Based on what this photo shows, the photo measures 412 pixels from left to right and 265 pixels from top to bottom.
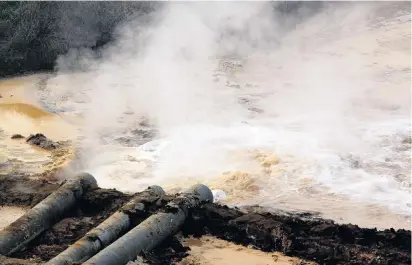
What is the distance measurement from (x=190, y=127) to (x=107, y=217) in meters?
4.08

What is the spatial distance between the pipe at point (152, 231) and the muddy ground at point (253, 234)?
0.41ft

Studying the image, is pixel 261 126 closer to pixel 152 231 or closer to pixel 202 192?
pixel 202 192

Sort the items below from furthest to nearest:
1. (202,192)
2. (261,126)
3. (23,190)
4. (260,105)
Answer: (260,105) → (261,126) → (23,190) → (202,192)

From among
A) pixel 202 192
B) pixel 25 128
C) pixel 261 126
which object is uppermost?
pixel 261 126

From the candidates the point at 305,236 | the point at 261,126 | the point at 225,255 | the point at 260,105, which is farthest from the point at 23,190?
the point at 260,105

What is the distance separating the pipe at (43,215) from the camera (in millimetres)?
7602

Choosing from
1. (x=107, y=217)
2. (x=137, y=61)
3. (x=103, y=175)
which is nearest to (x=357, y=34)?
(x=137, y=61)

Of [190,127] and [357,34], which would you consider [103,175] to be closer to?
[190,127]

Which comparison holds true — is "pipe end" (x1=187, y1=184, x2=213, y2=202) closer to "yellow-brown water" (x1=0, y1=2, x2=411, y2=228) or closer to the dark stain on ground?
"yellow-brown water" (x1=0, y1=2, x2=411, y2=228)

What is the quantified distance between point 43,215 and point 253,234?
103 inches

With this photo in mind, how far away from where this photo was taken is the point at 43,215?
8.15 metres

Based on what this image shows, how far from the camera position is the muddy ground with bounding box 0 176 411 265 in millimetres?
7324

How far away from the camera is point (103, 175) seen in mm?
10320

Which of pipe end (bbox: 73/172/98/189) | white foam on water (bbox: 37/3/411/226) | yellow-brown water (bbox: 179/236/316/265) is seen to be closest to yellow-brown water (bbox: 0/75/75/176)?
white foam on water (bbox: 37/3/411/226)
